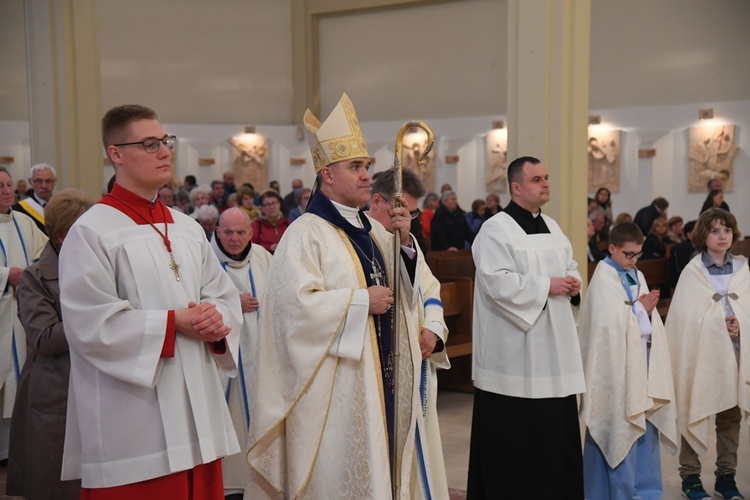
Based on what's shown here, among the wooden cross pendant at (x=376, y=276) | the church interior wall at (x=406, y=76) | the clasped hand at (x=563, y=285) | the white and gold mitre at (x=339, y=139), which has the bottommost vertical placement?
A: the clasped hand at (x=563, y=285)

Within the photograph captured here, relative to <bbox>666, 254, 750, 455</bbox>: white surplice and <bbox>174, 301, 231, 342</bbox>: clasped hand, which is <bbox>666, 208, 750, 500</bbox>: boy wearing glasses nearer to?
<bbox>666, 254, 750, 455</bbox>: white surplice

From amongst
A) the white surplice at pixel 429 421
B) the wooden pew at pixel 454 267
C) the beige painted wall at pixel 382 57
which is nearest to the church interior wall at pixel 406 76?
the beige painted wall at pixel 382 57

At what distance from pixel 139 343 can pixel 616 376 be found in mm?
3056

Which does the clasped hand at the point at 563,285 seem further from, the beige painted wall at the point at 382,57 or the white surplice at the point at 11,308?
the beige painted wall at the point at 382,57

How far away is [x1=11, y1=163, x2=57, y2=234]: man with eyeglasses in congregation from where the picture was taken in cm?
673

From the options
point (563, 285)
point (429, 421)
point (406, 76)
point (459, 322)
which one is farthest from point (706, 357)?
point (406, 76)

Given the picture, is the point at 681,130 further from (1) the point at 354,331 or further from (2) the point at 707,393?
(1) the point at 354,331

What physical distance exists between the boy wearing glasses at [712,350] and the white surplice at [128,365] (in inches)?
132

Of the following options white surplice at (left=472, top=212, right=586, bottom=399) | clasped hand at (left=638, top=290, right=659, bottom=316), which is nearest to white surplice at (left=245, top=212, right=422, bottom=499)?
white surplice at (left=472, top=212, right=586, bottom=399)

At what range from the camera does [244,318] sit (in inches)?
219

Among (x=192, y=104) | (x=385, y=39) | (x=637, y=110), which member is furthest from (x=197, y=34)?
(x=637, y=110)

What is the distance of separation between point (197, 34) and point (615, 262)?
14683mm

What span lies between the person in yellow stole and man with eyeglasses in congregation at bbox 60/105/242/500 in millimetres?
441

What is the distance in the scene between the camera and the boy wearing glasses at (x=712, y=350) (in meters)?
5.50
